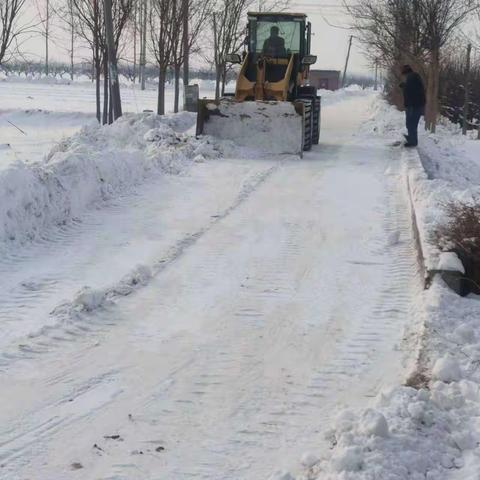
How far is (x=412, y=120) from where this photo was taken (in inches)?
647

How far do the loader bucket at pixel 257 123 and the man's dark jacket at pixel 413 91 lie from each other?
229 cm

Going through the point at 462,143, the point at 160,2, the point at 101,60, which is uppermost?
the point at 160,2

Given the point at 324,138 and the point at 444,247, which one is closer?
the point at 444,247

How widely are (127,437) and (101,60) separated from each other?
2119cm

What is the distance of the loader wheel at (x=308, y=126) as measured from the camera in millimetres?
16406

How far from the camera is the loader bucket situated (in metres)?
15.5

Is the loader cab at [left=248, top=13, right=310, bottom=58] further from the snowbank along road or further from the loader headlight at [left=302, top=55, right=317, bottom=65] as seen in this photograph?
the snowbank along road

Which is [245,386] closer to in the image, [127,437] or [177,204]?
[127,437]

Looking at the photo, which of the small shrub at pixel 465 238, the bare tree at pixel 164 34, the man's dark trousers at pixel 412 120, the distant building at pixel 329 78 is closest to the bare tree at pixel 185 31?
the bare tree at pixel 164 34

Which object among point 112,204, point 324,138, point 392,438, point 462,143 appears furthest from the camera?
point 462,143

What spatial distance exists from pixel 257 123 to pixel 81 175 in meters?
6.36

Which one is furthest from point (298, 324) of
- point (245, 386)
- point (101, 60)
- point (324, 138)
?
point (101, 60)

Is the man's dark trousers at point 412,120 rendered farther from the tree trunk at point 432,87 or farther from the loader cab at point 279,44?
the tree trunk at point 432,87

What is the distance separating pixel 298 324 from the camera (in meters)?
5.66
